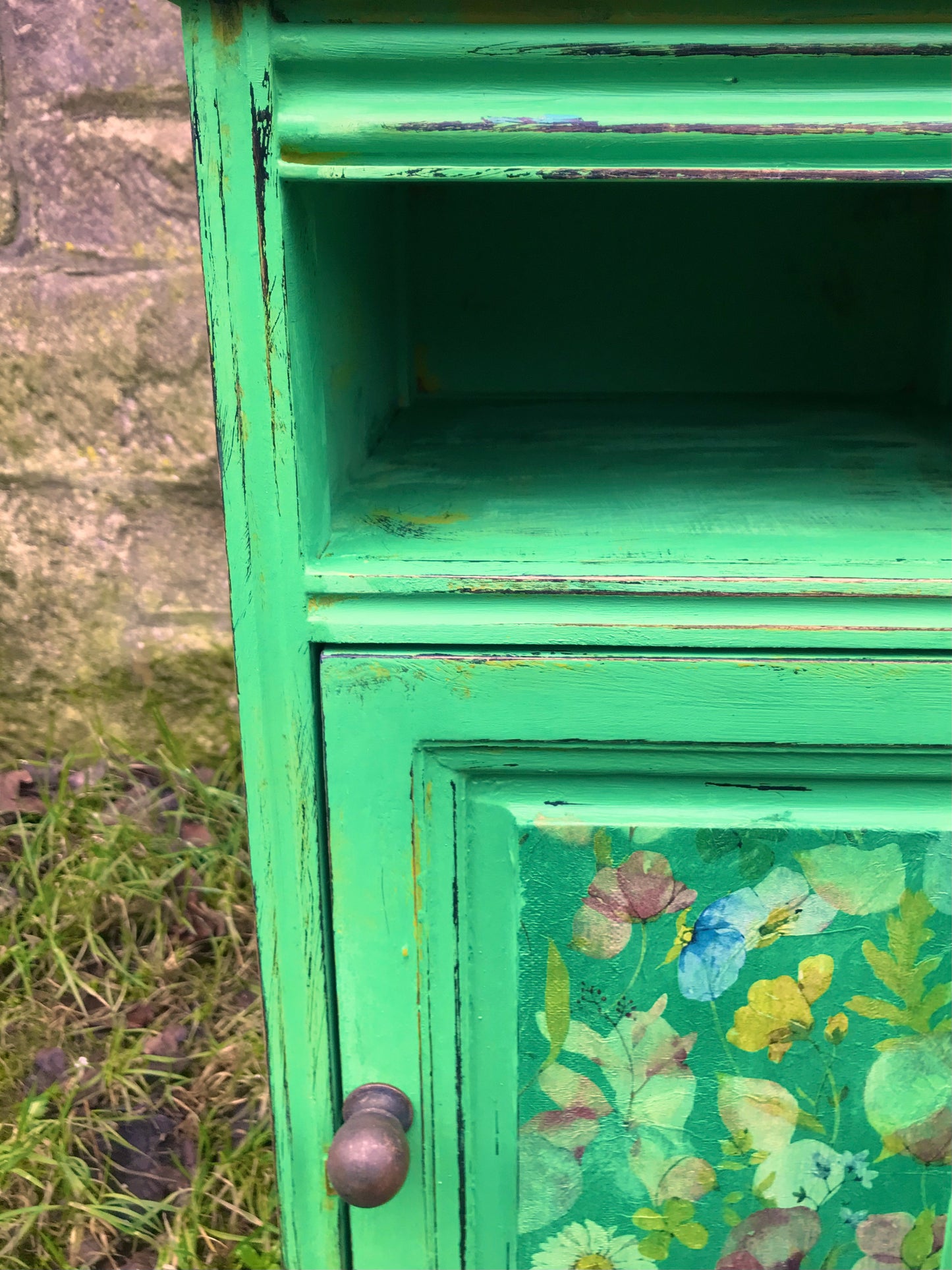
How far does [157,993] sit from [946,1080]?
910 millimetres

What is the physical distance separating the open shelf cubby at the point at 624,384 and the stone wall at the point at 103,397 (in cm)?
45

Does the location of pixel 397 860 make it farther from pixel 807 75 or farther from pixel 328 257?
pixel 807 75

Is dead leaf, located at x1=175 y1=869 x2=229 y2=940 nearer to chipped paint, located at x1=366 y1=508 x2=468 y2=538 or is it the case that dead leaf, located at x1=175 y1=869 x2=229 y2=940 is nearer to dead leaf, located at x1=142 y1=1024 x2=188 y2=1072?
dead leaf, located at x1=142 y1=1024 x2=188 y2=1072

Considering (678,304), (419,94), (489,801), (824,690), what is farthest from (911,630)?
(678,304)

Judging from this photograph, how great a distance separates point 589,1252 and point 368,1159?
26cm

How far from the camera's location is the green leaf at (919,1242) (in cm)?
75

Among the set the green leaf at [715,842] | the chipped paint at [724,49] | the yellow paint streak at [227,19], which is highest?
the yellow paint streak at [227,19]

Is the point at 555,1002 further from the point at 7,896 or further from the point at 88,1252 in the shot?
the point at 7,896


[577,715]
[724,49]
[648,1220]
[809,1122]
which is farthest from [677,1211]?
[724,49]

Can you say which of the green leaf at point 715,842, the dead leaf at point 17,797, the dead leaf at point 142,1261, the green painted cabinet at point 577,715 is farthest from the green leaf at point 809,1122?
the dead leaf at point 17,797

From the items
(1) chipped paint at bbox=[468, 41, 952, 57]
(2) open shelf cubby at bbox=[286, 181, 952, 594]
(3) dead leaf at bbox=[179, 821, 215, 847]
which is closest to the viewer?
(1) chipped paint at bbox=[468, 41, 952, 57]

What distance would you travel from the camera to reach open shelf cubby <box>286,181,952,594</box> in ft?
2.08

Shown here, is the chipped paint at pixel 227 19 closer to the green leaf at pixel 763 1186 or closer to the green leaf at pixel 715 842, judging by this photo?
the green leaf at pixel 715 842

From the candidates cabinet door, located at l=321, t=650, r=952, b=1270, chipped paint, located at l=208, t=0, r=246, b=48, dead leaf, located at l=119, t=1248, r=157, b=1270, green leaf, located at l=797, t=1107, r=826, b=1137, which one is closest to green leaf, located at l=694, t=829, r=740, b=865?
cabinet door, located at l=321, t=650, r=952, b=1270
